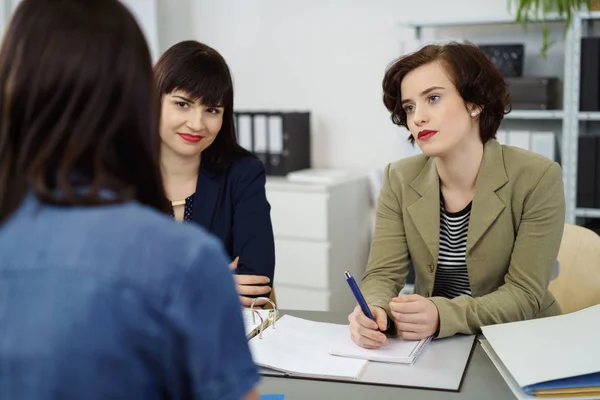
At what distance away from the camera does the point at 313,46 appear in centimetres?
379

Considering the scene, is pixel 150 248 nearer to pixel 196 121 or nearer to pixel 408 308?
pixel 408 308

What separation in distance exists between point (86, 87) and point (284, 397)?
666mm

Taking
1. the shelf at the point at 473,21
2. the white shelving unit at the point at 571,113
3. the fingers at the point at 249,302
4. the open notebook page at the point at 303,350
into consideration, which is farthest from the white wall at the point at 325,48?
the open notebook page at the point at 303,350

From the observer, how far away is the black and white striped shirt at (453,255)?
68.2 inches

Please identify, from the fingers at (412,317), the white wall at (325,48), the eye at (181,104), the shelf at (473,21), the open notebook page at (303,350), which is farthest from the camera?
the white wall at (325,48)

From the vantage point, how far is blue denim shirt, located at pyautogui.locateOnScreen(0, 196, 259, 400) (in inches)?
22.9

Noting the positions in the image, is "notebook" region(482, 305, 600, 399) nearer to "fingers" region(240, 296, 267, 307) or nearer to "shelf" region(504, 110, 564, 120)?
"fingers" region(240, 296, 267, 307)

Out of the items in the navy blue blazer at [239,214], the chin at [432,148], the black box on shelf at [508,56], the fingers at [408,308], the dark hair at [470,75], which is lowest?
the fingers at [408,308]

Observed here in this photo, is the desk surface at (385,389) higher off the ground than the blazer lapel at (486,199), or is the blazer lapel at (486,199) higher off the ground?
the blazer lapel at (486,199)

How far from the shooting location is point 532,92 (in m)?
3.09

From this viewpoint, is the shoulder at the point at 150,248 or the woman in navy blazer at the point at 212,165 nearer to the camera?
the shoulder at the point at 150,248

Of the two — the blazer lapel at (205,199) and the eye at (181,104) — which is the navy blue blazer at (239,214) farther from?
the eye at (181,104)

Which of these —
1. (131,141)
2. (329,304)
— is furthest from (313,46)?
(131,141)

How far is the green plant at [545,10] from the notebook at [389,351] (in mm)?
2050
